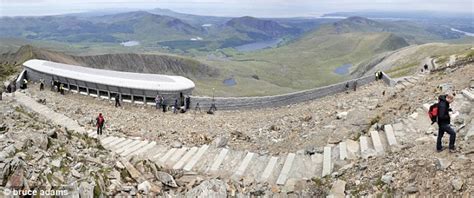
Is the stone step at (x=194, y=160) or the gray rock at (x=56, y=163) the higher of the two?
the gray rock at (x=56, y=163)

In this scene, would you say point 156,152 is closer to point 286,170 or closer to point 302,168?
point 286,170

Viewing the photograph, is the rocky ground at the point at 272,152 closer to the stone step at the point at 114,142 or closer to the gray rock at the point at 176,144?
the gray rock at the point at 176,144

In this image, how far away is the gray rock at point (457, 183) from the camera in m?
9.41

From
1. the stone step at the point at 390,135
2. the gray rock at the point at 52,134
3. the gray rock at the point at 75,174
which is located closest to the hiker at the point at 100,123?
the gray rock at the point at 52,134

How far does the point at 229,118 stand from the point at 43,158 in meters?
18.0

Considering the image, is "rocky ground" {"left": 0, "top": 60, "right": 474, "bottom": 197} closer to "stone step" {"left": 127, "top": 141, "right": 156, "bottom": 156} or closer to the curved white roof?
"stone step" {"left": 127, "top": 141, "right": 156, "bottom": 156}

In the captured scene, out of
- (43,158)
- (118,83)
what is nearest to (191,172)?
(43,158)

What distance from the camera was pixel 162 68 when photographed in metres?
120

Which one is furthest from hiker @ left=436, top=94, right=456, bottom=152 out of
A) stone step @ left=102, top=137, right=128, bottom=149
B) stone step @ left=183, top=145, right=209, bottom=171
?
stone step @ left=102, top=137, right=128, bottom=149

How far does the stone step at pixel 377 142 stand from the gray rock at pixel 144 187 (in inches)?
304

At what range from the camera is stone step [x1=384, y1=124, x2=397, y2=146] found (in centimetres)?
1387

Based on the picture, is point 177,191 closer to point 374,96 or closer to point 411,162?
point 411,162

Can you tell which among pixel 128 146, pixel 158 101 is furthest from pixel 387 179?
pixel 158 101

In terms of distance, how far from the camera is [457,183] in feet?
31.2
